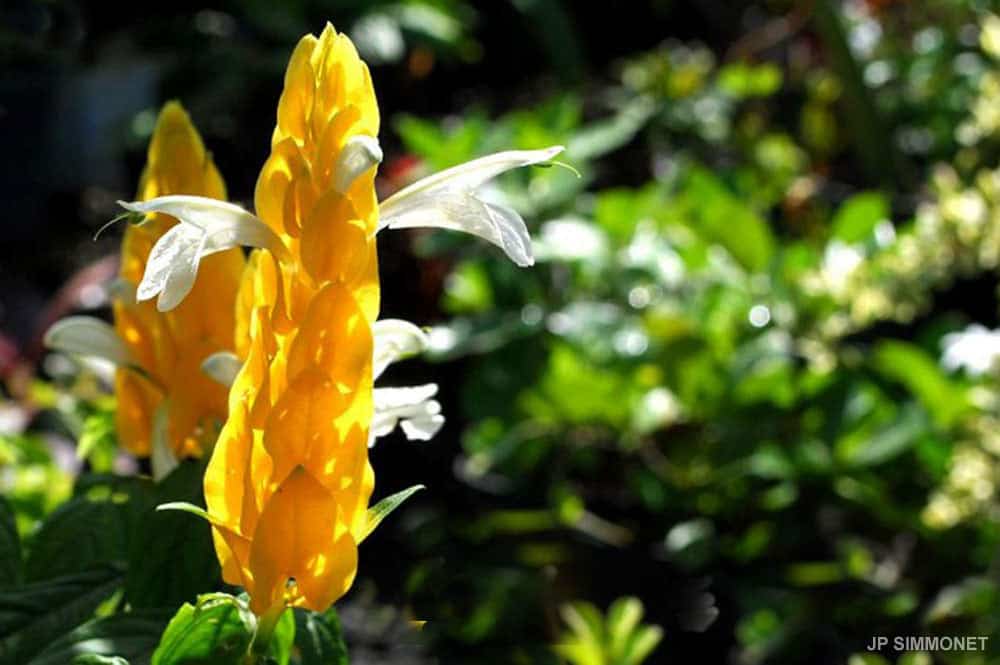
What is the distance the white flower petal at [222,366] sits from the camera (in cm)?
76

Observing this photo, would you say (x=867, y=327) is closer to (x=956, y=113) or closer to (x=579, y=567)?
(x=579, y=567)

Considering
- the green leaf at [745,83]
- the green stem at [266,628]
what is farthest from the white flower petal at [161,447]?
the green leaf at [745,83]

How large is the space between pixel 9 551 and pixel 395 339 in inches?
11.1

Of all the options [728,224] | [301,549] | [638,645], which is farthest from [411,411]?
[728,224]

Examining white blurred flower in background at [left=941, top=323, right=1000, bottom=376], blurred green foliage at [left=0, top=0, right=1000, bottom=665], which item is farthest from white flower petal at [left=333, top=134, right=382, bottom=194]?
white blurred flower in background at [left=941, top=323, right=1000, bottom=376]

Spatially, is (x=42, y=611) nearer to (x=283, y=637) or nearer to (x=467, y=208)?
(x=283, y=637)

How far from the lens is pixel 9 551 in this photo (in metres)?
0.81

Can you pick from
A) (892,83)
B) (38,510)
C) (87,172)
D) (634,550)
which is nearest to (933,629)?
(634,550)

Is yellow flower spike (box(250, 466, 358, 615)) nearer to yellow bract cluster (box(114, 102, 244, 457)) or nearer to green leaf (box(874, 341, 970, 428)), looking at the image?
yellow bract cluster (box(114, 102, 244, 457))

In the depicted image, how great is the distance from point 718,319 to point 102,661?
1.30m

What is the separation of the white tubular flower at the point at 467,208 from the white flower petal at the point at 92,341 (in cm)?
30

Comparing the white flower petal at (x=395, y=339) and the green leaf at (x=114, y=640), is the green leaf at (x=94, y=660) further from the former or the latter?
the white flower petal at (x=395, y=339)

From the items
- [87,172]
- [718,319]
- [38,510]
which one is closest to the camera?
[38,510]

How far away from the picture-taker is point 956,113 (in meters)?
2.82
